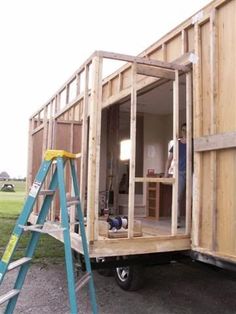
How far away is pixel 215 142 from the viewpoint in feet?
11.8

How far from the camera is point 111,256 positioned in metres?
3.84

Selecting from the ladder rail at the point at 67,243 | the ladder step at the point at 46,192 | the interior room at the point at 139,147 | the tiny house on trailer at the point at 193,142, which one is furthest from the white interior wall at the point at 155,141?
the ladder rail at the point at 67,243

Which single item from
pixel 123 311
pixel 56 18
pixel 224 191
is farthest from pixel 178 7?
pixel 123 311

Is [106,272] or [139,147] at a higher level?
[139,147]

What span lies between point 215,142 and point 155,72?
44.1 inches

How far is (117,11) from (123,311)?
900cm

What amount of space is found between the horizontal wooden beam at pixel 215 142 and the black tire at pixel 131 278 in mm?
2010

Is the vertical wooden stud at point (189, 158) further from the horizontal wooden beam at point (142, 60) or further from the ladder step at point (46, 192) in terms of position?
the ladder step at point (46, 192)

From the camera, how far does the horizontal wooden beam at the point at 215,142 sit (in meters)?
3.43

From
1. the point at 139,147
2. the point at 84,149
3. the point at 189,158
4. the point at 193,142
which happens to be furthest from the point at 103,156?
the point at 193,142

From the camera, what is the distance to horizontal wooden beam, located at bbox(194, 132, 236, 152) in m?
3.43

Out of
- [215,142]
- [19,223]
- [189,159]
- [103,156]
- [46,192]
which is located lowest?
[19,223]

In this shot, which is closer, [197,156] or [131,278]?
[197,156]

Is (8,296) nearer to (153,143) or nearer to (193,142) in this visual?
(193,142)
